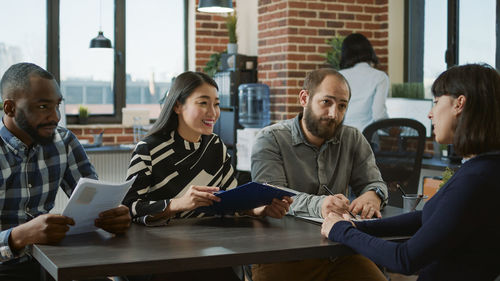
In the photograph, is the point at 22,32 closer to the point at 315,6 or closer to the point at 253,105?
the point at 253,105

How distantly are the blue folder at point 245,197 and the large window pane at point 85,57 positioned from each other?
4.73 meters

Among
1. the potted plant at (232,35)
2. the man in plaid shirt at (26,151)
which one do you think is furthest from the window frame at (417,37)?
the man in plaid shirt at (26,151)

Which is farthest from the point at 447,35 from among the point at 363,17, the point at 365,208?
the point at 365,208

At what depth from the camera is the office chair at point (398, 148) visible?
353 centimetres

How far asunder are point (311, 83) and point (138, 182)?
812 millimetres

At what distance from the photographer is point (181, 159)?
91.0 inches

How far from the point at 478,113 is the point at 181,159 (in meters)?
1.08

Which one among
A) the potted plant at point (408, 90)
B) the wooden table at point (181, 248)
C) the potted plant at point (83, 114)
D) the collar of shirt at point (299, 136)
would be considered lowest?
the wooden table at point (181, 248)

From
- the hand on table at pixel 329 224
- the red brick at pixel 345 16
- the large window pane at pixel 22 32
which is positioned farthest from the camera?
A: the large window pane at pixel 22 32

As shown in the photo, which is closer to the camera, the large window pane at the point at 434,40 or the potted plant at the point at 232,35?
the large window pane at the point at 434,40

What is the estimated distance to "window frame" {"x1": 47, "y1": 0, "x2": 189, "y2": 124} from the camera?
633cm

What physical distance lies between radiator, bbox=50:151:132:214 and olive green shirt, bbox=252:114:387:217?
3589mm

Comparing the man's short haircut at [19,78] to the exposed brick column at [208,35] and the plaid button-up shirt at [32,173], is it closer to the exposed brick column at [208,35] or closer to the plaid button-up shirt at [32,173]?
the plaid button-up shirt at [32,173]

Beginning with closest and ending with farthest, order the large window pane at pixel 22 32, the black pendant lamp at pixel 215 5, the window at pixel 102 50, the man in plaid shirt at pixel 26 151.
Result: the man in plaid shirt at pixel 26 151
the black pendant lamp at pixel 215 5
the large window pane at pixel 22 32
the window at pixel 102 50
